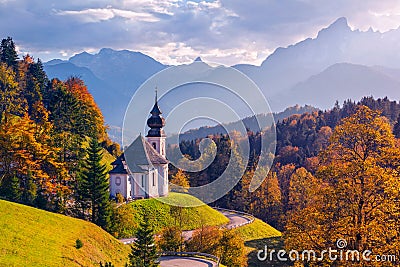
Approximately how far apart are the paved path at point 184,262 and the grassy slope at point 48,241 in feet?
11.5

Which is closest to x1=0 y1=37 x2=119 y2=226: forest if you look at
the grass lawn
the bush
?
the bush

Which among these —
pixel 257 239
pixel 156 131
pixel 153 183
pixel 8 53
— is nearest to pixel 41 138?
pixel 153 183

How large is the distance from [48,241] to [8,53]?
2335 inches

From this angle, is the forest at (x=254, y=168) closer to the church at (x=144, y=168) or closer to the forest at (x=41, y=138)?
the forest at (x=41, y=138)

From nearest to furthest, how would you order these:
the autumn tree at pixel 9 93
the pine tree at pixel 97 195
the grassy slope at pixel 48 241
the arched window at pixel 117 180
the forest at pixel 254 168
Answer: the forest at pixel 254 168 → the grassy slope at pixel 48 241 → the pine tree at pixel 97 195 → the arched window at pixel 117 180 → the autumn tree at pixel 9 93

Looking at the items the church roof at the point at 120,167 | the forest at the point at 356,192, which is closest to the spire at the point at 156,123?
the church roof at the point at 120,167

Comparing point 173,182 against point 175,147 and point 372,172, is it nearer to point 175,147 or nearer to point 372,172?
point 175,147

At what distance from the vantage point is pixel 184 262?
122 ft

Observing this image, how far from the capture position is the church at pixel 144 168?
59.3m

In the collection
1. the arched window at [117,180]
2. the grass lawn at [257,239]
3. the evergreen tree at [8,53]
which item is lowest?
the grass lawn at [257,239]

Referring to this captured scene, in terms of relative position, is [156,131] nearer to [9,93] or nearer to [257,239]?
[257,239]

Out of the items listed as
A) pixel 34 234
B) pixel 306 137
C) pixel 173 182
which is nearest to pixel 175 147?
pixel 173 182

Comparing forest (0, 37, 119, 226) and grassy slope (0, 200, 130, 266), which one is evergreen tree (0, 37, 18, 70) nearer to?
forest (0, 37, 119, 226)

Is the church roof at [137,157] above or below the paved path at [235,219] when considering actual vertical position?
above
